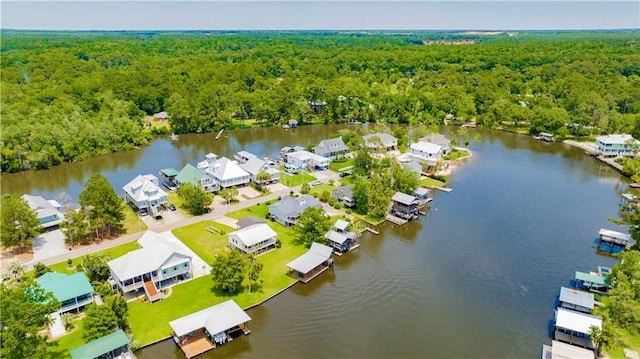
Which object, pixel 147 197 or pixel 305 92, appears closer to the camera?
pixel 147 197

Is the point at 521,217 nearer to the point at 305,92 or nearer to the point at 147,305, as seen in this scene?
the point at 147,305

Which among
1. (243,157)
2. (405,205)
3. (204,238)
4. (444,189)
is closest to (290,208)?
(204,238)

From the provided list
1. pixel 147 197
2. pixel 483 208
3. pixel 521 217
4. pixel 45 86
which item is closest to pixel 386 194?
pixel 483 208

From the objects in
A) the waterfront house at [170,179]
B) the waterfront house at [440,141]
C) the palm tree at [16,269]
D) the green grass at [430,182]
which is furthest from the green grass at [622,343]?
the waterfront house at [170,179]

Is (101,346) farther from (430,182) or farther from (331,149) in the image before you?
(331,149)

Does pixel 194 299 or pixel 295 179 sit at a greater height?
pixel 295 179

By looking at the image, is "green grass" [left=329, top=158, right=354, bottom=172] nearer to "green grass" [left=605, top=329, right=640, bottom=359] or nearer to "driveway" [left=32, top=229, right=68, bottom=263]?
"driveway" [left=32, top=229, right=68, bottom=263]
